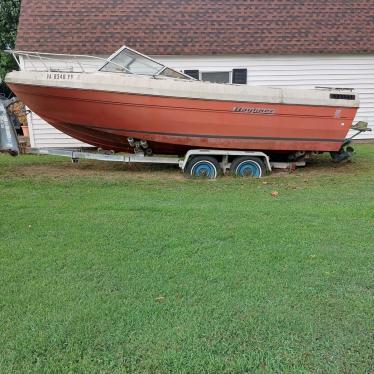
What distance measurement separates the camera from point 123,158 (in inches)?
342

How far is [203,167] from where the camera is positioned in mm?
8703

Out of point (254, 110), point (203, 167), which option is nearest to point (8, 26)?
point (203, 167)

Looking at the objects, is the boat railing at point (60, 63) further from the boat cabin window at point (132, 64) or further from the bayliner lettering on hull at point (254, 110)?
the bayliner lettering on hull at point (254, 110)

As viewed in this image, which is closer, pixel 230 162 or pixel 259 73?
pixel 230 162

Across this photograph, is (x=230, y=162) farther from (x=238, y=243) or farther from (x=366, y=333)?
(x=366, y=333)

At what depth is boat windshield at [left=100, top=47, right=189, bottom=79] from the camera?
8.28 m

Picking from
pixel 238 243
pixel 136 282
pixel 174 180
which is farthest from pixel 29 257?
pixel 174 180

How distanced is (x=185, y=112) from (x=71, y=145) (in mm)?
5931

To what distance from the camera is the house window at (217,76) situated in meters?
13.0

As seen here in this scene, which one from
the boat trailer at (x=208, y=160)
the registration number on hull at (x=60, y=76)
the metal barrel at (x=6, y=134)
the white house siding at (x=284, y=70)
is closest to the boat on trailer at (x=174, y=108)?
the registration number on hull at (x=60, y=76)

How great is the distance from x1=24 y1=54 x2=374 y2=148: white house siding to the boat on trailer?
4.51 meters

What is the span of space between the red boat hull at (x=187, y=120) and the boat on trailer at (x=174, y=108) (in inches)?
0.7

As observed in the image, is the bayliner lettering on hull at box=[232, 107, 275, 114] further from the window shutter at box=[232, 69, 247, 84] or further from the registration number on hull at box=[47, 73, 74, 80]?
the window shutter at box=[232, 69, 247, 84]

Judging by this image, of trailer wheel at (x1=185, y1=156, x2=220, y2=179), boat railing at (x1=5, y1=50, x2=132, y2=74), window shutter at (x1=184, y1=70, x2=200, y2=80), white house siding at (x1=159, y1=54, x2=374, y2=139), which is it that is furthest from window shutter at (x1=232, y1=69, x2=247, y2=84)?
trailer wheel at (x1=185, y1=156, x2=220, y2=179)
